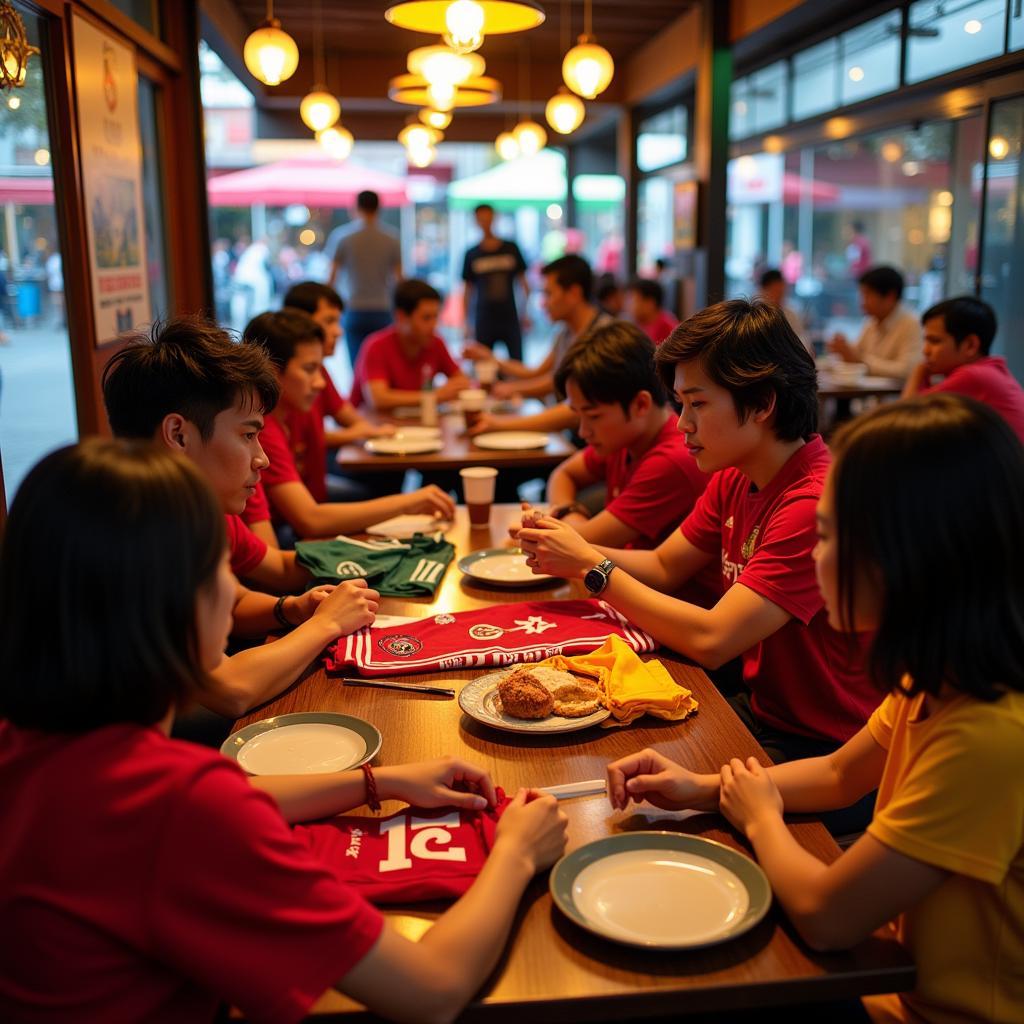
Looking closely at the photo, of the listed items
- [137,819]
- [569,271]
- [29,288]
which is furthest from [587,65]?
[137,819]

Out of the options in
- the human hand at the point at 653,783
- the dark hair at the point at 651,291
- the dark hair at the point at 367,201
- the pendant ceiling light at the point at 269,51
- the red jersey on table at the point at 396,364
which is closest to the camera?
the human hand at the point at 653,783

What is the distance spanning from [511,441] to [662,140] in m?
6.45

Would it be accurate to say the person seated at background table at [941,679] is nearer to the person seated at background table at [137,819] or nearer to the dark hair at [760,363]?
the person seated at background table at [137,819]

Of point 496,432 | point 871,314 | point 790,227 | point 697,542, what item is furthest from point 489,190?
point 697,542

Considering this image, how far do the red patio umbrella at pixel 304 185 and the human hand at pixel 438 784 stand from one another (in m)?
11.1

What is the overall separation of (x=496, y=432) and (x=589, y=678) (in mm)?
2748

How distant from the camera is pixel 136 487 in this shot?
3.24ft

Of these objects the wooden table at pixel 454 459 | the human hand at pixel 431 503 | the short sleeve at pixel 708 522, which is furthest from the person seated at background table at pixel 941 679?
the wooden table at pixel 454 459

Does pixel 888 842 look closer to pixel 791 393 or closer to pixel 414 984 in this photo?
pixel 414 984

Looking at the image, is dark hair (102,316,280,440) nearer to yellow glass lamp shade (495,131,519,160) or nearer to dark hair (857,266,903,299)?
Result: dark hair (857,266,903,299)

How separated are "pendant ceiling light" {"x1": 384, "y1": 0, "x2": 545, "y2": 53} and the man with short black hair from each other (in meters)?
5.81

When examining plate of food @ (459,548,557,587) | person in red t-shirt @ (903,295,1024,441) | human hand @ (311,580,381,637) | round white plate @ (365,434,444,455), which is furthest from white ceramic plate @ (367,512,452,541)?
person in red t-shirt @ (903,295,1024,441)

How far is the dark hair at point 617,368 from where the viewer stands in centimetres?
270

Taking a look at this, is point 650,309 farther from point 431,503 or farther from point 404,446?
point 431,503
